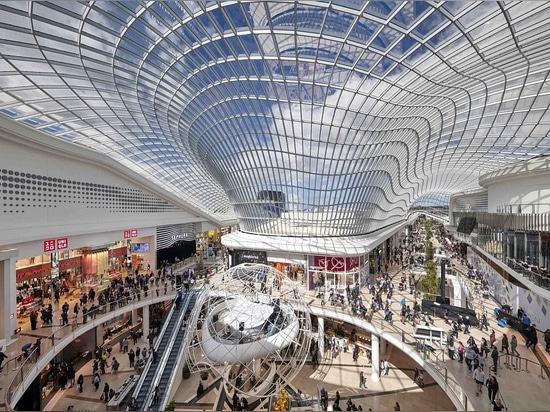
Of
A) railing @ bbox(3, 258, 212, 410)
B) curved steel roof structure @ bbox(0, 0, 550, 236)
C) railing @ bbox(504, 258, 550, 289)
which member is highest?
curved steel roof structure @ bbox(0, 0, 550, 236)

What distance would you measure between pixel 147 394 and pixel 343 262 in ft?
68.2

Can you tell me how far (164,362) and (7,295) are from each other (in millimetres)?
11321

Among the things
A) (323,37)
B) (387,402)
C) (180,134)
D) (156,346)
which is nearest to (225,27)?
(323,37)

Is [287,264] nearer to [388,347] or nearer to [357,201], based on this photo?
[357,201]

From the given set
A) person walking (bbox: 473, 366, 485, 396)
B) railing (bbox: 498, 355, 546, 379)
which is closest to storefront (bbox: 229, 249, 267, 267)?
railing (bbox: 498, 355, 546, 379)

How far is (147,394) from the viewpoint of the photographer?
20.9m

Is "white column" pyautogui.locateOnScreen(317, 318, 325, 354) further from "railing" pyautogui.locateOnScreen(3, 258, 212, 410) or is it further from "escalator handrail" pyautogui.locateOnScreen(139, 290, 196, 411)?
"railing" pyautogui.locateOnScreen(3, 258, 212, 410)

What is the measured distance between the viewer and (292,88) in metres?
24.0

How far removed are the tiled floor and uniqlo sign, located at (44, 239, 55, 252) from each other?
5664mm

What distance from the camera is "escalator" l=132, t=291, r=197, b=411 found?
20750 mm

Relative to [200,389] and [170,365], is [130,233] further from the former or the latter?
[200,389]

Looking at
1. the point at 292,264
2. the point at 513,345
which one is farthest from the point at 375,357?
the point at 292,264

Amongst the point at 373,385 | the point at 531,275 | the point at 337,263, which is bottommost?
the point at 373,385

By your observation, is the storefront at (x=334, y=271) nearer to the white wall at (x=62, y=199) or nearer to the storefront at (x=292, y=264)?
the storefront at (x=292, y=264)
